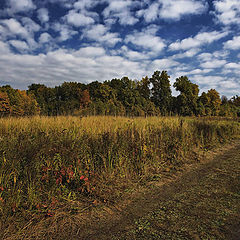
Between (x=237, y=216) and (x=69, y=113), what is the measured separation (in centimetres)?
678

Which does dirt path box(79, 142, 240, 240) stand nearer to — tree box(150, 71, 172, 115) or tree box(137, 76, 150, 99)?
tree box(150, 71, 172, 115)

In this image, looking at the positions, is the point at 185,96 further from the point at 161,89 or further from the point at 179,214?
the point at 179,214

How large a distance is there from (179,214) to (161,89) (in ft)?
98.8

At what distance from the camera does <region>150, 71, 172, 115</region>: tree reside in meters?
31.0

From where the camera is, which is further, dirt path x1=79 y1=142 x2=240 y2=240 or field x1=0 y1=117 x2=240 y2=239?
field x1=0 y1=117 x2=240 y2=239

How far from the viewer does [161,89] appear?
31469 mm

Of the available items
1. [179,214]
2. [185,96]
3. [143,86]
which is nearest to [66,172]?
[179,214]

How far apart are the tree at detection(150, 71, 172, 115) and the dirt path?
27.3 metres

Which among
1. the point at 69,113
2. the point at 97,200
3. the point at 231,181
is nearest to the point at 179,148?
the point at 231,181

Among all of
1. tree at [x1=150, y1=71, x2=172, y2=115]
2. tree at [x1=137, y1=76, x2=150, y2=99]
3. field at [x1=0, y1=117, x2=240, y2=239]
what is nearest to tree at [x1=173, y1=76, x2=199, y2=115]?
tree at [x1=150, y1=71, x2=172, y2=115]

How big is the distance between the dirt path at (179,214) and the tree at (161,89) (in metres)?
27.3

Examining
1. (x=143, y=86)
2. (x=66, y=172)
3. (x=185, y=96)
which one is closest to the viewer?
(x=66, y=172)

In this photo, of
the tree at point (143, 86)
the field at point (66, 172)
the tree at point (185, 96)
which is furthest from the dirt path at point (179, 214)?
the tree at point (143, 86)

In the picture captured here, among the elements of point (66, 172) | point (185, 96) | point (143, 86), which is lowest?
point (66, 172)
